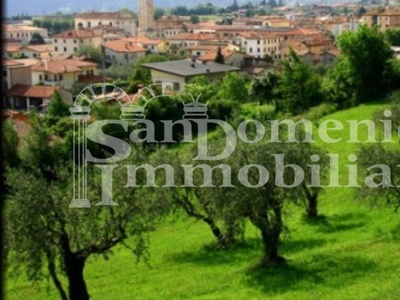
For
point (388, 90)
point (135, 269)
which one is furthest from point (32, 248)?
point (388, 90)

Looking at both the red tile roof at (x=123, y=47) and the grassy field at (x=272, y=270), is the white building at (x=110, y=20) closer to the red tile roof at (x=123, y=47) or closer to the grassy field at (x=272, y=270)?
the red tile roof at (x=123, y=47)

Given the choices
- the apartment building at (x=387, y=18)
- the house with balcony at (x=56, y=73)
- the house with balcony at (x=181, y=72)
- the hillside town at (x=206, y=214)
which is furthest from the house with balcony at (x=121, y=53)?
the hillside town at (x=206, y=214)

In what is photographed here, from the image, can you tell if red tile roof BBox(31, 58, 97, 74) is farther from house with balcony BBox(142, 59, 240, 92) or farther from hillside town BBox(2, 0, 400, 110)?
house with balcony BBox(142, 59, 240, 92)

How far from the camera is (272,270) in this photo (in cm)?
1355

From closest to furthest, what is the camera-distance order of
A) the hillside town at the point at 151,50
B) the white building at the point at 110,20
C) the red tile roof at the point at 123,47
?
the hillside town at the point at 151,50
the red tile roof at the point at 123,47
the white building at the point at 110,20

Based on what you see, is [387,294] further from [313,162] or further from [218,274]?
[313,162]

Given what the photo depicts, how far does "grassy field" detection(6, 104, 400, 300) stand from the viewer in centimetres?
1245

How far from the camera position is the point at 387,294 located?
36.5 ft

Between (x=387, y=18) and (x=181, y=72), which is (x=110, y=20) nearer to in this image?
(x=387, y=18)

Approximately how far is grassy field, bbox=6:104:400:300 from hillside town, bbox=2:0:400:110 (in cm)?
817

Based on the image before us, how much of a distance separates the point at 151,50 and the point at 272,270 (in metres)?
64.9

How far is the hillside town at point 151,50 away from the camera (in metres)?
46.1

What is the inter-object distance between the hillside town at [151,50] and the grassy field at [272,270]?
8174mm

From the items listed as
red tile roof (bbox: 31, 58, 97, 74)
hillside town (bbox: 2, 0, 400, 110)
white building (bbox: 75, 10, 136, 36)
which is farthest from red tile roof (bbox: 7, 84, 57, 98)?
white building (bbox: 75, 10, 136, 36)
